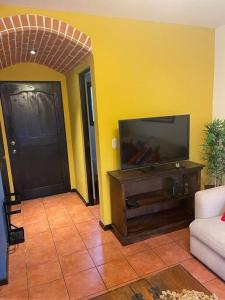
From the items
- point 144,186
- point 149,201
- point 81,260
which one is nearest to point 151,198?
point 149,201

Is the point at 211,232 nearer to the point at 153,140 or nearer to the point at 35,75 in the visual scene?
the point at 153,140

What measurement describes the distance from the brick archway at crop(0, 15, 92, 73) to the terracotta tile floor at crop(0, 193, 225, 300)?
214cm

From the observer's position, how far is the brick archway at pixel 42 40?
6.61ft

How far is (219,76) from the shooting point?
118 inches

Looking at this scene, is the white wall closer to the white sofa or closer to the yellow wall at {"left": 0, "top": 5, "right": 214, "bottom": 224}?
the yellow wall at {"left": 0, "top": 5, "right": 214, "bottom": 224}

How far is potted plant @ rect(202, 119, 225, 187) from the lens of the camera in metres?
2.80

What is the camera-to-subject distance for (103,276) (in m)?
2.00

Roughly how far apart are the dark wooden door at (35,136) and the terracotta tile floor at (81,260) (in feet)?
2.96

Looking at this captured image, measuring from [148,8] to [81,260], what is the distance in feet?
8.63

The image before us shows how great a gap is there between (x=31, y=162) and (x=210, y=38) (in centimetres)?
329

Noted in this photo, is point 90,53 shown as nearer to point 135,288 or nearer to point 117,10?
point 117,10

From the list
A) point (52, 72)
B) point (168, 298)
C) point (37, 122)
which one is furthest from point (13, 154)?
point (168, 298)

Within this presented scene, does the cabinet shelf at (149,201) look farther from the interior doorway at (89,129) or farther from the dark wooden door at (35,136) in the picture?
the dark wooden door at (35,136)

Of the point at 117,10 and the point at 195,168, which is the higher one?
the point at 117,10
